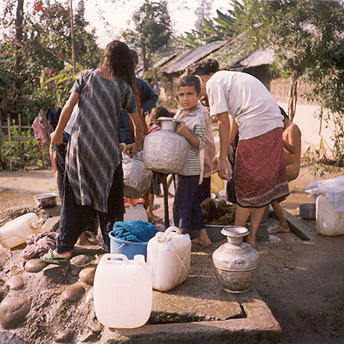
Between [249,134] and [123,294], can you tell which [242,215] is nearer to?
[249,134]

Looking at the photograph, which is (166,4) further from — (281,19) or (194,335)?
(194,335)

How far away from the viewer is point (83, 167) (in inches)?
131

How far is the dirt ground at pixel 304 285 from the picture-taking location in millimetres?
2811

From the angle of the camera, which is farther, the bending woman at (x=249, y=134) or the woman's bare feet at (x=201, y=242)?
the woman's bare feet at (x=201, y=242)

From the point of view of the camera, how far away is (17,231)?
158 inches

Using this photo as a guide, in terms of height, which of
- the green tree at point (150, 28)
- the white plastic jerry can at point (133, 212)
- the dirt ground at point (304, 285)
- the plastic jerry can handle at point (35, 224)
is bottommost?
the dirt ground at point (304, 285)

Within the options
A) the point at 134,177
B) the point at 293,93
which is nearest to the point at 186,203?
the point at 134,177

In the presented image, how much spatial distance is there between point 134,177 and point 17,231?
1328 mm

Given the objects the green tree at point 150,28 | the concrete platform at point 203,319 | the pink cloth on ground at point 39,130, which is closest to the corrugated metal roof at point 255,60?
the pink cloth on ground at point 39,130

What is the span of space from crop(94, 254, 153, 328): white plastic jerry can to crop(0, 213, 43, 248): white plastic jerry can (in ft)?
6.00

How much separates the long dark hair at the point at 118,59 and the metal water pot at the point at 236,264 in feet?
Answer: 4.94

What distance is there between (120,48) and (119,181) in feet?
3.50

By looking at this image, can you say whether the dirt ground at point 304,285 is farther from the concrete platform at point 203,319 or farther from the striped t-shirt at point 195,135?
the striped t-shirt at point 195,135

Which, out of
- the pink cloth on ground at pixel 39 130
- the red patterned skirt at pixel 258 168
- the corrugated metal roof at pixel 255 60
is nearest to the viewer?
the red patterned skirt at pixel 258 168
